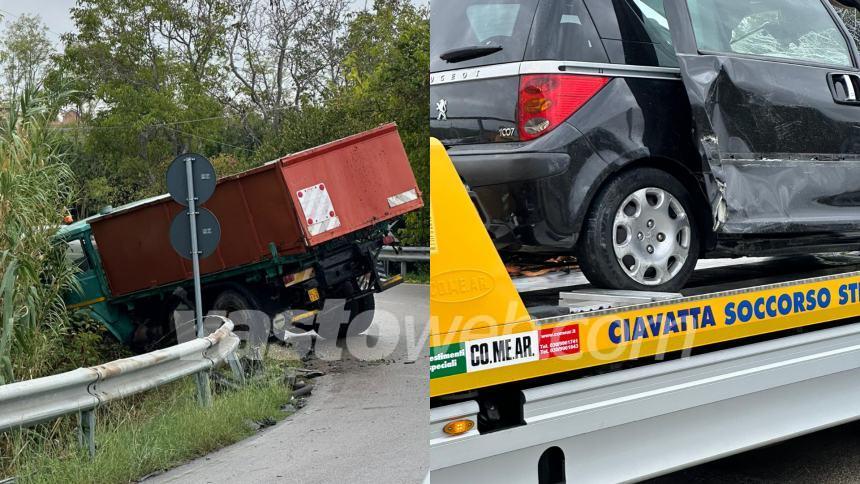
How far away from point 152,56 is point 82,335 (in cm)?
301

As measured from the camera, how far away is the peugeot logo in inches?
93.6

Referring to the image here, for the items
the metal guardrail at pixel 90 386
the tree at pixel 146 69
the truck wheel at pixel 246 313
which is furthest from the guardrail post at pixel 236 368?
the truck wheel at pixel 246 313

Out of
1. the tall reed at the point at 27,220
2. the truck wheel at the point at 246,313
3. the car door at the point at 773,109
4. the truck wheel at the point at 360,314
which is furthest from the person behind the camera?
the truck wheel at the point at 360,314

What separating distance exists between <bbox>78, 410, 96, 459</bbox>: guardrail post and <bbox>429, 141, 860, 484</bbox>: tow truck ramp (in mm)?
3119

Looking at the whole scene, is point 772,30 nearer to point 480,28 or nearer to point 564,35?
point 564,35

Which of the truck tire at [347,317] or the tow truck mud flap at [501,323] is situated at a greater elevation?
the tow truck mud flap at [501,323]

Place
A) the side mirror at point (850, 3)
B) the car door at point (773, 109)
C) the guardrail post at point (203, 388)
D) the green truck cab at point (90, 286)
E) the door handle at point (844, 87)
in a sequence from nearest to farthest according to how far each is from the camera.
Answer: the car door at point (773, 109) → the door handle at point (844, 87) → the side mirror at point (850, 3) → the green truck cab at point (90, 286) → the guardrail post at point (203, 388)

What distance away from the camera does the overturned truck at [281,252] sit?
33.0 feet

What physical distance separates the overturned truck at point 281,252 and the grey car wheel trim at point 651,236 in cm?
669

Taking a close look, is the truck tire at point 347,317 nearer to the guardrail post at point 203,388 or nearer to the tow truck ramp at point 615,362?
the guardrail post at point 203,388

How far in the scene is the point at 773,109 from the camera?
120 inches

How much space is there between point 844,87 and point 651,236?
1.09 m

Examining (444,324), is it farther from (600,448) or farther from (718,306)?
(718,306)

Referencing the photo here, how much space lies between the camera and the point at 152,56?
15.0 ft
